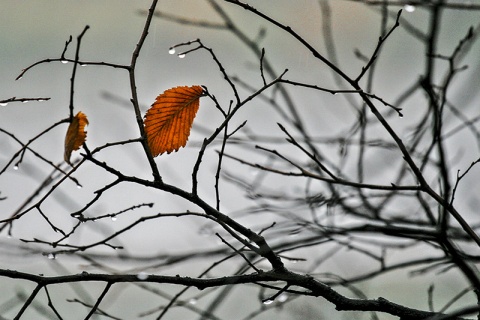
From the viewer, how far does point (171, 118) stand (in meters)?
0.68

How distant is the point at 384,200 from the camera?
1001 mm

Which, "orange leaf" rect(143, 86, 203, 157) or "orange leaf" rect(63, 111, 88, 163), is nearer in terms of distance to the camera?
"orange leaf" rect(63, 111, 88, 163)

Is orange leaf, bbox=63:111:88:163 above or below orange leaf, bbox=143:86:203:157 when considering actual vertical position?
below

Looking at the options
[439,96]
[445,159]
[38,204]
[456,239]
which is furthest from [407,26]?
[38,204]

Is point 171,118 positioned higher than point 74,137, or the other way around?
point 171,118

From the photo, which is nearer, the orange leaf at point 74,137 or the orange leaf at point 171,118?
the orange leaf at point 74,137

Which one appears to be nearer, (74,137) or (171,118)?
(74,137)

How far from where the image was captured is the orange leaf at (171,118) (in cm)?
66

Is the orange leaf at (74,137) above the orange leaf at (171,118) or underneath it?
underneath

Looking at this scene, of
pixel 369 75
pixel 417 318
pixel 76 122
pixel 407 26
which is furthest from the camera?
pixel 369 75

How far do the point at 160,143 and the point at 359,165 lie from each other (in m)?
0.55

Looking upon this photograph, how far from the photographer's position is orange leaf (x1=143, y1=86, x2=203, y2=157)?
656 mm

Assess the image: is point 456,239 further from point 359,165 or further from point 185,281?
point 185,281

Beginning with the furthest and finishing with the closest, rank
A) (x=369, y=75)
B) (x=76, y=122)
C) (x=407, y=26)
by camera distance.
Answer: (x=369, y=75), (x=407, y=26), (x=76, y=122)
